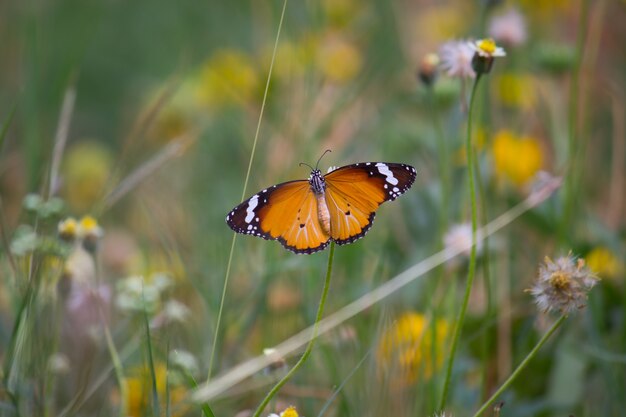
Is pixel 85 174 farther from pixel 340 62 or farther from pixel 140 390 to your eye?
pixel 140 390

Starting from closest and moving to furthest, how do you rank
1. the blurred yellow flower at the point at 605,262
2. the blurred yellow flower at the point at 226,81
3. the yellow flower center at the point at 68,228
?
the yellow flower center at the point at 68,228
the blurred yellow flower at the point at 605,262
the blurred yellow flower at the point at 226,81

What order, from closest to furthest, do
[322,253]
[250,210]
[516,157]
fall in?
[250,210] < [322,253] < [516,157]

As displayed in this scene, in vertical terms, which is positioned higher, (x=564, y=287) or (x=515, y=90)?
(x=515, y=90)

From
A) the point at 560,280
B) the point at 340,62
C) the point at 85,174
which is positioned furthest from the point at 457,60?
the point at 85,174

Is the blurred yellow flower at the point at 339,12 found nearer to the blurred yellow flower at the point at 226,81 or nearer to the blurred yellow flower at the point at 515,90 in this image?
the blurred yellow flower at the point at 226,81

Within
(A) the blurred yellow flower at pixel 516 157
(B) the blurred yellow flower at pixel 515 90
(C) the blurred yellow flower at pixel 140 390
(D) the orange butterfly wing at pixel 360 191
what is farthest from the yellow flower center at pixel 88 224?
(B) the blurred yellow flower at pixel 515 90

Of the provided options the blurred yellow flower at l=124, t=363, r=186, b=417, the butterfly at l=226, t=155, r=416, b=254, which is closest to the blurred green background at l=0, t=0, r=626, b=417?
the blurred yellow flower at l=124, t=363, r=186, b=417

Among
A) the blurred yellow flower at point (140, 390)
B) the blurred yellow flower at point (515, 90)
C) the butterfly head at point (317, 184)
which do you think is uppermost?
the blurred yellow flower at point (515, 90)
